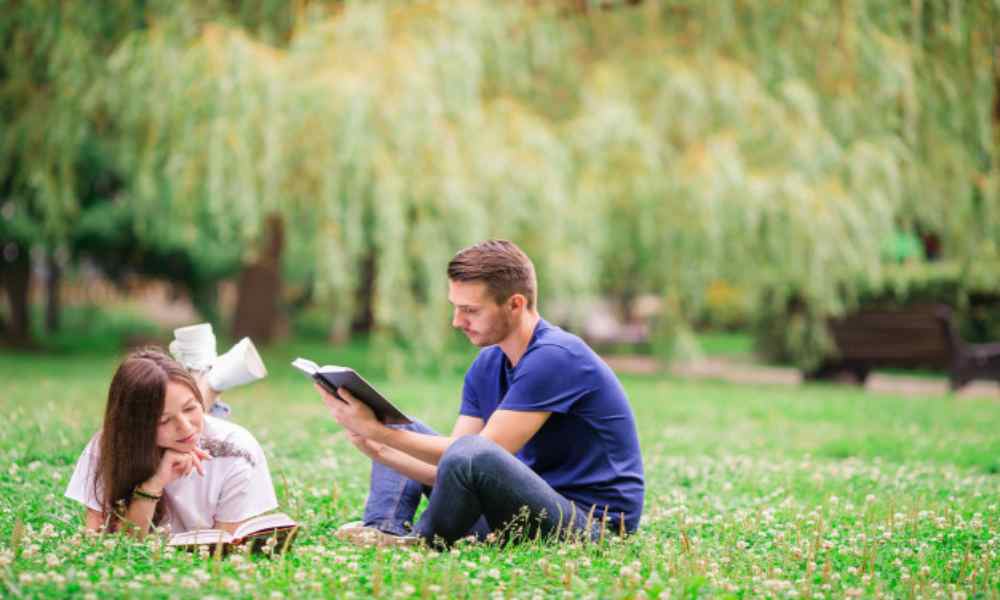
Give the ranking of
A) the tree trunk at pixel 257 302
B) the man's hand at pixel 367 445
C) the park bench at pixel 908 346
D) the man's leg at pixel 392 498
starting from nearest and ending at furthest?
1. the man's hand at pixel 367 445
2. the man's leg at pixel 392 498
3. the park bench at pixel 908 346
4. the tree trunk at pixel 257 302

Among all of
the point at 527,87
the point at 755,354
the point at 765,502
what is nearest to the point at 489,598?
the point at 765,502

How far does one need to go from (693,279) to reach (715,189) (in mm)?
1440

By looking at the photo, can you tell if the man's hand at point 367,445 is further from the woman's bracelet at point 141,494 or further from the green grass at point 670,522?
the woman's bracelet at point 141,494

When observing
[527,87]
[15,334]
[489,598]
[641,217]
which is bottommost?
[15,334]

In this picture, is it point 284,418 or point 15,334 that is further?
point 15,334

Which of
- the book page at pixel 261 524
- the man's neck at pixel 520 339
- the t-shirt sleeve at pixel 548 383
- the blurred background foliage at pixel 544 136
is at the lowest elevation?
the book page at pixel 261 524

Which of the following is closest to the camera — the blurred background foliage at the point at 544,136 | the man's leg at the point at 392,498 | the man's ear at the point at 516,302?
the man's ear at the point at 516,302

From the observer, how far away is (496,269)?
13.4 feet

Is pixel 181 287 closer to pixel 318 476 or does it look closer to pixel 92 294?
pixel 92 294

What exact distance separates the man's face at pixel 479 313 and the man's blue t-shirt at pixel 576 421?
16 cm

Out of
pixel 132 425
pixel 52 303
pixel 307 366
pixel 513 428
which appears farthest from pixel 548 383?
pixel 52 303

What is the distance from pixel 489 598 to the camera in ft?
10.8

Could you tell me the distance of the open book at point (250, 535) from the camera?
148 inches

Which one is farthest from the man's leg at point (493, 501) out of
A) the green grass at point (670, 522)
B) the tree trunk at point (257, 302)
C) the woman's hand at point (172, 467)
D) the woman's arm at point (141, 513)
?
the tree trunk at point (257, 302)
